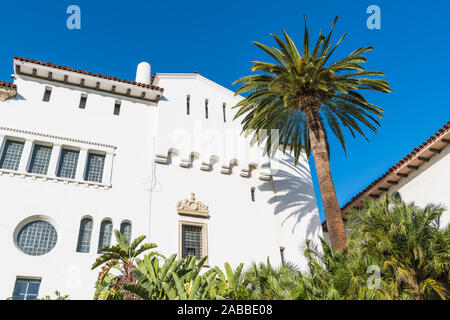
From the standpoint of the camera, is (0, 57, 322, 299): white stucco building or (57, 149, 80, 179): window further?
(57, 149, 80, 179): window

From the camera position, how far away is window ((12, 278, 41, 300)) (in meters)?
14.4

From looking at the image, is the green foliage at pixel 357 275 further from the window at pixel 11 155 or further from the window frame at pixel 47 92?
the window frame at pixel 47 92

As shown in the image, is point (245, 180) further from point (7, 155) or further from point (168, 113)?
point (7, 155)

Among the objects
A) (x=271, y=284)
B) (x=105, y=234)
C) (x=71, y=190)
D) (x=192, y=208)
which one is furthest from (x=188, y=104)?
(x=271, y=284)

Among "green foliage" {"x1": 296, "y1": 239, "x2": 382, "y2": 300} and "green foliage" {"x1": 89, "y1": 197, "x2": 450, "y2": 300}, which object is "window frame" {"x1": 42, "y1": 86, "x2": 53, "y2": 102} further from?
"green foliage" {"x1": 296, "y1": 239, "x2": 382, "y2": 300}

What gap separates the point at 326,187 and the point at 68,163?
489 inches

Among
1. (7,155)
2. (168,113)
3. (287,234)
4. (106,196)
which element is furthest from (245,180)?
(7,155)

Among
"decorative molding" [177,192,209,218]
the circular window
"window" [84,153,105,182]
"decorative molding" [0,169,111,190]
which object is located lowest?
the circular window

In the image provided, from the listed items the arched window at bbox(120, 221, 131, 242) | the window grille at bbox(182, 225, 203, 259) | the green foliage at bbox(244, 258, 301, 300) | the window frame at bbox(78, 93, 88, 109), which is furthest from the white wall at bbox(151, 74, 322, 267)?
the window frame at bbox(78, 93, 88, 109)

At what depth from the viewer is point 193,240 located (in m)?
18.5

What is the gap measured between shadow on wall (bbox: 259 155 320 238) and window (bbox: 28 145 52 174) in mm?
11382

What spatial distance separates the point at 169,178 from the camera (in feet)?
64.6

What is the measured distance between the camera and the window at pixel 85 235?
1631cm

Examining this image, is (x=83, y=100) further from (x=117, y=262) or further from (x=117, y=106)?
(x=117, y=262)
